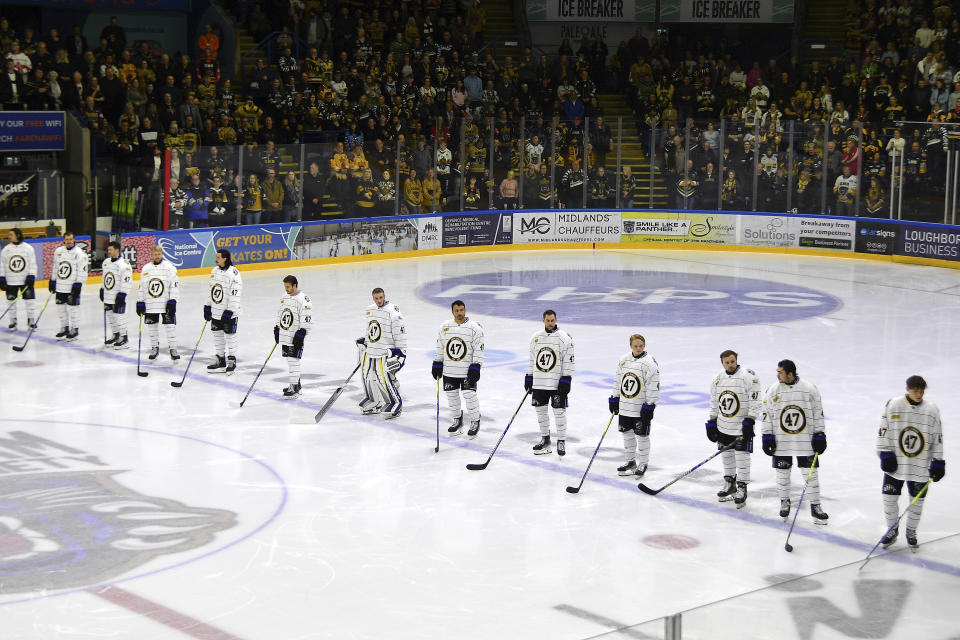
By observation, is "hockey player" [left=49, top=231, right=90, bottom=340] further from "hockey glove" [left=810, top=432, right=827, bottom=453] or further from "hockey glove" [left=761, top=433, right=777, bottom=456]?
"hockey glove" [left=810, top=432, right=827, bottom=453]

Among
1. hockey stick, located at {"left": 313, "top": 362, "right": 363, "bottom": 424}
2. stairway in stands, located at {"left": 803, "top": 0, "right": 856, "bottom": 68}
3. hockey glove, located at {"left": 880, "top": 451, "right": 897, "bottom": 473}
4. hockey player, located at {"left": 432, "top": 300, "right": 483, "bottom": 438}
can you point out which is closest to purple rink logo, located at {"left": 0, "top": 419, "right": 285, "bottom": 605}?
hockey stick, located at {"left": 313, "top": 362, "right": 363, "bottom": 424}

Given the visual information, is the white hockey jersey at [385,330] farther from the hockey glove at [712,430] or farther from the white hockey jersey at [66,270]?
the white hockey jersey at [66,270]

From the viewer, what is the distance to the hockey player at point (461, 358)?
12.6 meters

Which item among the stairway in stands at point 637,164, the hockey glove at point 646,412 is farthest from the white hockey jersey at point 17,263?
the stairway in stands at point 637,164

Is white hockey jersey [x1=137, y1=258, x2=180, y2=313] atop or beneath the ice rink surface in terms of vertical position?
atop

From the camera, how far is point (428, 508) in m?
10.6

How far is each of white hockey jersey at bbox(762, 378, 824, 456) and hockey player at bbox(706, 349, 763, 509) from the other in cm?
32

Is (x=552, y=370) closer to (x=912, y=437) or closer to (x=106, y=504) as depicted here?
(x=912, y=437)

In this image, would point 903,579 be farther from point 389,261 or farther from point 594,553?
point 389,261

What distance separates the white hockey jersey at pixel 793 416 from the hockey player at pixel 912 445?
631 millimetres

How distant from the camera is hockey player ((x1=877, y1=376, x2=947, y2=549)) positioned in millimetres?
9203

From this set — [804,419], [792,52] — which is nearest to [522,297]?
[804,419]

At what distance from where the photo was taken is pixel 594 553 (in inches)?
372

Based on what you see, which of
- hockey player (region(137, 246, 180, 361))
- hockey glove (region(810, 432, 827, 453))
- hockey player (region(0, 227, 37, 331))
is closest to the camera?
hockey glove (region(810, 432, 827, 453))
